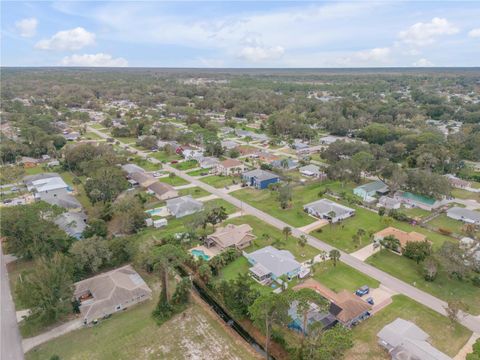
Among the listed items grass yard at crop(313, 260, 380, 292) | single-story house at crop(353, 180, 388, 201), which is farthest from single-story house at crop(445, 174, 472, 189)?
grass yard at crop(313, 260, 380, 292)

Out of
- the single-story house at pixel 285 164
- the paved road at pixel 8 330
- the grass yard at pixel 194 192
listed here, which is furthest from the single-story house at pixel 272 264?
the single-story house at pixel 285 164

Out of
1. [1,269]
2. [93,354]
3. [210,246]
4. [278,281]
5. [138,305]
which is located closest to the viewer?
[93,354]

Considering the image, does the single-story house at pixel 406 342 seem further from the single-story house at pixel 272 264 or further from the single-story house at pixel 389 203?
the single-story house at pixel 389 203

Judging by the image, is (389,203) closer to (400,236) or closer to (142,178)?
(400,236)

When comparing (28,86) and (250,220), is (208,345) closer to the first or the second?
(250,220)

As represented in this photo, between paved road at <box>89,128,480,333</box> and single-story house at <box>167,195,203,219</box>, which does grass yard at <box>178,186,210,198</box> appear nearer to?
single-story house at <box>167,195,203,219</box>

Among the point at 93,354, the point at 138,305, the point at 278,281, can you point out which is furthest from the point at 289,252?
the point at 93,354

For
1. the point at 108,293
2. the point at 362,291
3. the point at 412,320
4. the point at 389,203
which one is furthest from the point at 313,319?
the point at 389,203
